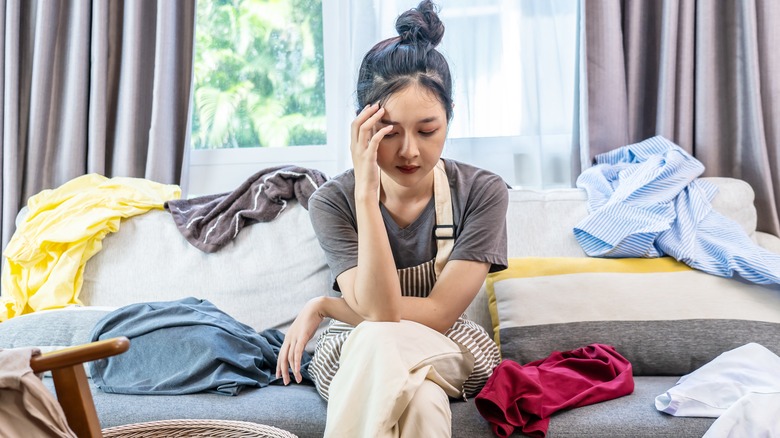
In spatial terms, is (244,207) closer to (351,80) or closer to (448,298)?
(351,80)

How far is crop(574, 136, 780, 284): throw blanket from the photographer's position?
2.05m

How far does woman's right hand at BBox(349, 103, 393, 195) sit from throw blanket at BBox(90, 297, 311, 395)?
496 mm

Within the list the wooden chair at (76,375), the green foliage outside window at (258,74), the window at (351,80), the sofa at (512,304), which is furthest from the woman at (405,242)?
the green foliage outside window at (258,74)

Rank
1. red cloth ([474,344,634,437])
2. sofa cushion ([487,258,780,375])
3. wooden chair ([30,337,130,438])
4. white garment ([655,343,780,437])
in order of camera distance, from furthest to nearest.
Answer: sofa cushion ([487,258,780,375]) → red cloth ([474,344,634,437]) → white garment ([655,343,780,437]) → wooden chair ([30,337,130,438])

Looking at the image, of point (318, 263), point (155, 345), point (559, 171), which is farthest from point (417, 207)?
point (559, 171)

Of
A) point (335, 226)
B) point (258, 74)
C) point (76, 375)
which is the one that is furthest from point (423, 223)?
point (258, 74)

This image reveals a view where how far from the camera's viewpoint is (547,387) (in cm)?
163

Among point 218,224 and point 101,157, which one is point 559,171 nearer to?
point 218,224

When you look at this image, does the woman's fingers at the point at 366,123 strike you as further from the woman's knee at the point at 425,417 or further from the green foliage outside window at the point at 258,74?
the green foliage outside window at the point at 258,74

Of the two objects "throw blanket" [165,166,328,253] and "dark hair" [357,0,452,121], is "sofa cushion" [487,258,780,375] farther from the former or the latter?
"throw blanket" [165,166,328,253]

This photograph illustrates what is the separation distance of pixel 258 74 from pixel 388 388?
5.87 feet

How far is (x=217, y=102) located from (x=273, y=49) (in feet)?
0.90

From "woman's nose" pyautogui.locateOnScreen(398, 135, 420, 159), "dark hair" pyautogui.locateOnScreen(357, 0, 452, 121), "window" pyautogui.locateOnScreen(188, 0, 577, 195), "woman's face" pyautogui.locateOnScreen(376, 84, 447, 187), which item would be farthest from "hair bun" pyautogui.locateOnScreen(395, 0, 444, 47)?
"window" pyautogui.locateOnScreen(188, 0, 577, 195)

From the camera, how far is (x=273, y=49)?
286cm
